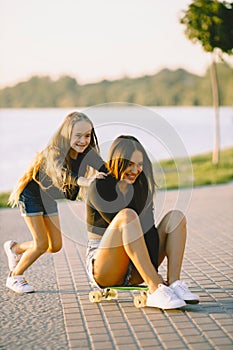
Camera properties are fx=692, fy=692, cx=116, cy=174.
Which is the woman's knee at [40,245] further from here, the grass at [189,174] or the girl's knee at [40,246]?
the grass at [189,174]

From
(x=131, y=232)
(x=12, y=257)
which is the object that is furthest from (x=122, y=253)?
(x=12, y=257)

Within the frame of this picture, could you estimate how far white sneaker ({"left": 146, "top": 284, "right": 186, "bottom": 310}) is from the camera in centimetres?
382

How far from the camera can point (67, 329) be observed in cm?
362

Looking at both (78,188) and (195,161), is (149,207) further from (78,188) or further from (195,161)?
(195,161)

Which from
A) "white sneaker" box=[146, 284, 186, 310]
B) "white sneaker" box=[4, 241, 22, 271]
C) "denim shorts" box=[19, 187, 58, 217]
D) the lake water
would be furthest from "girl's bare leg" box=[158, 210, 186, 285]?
"white sneaker" box=[4, 241, 22, 271]

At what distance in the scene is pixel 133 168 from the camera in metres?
3.86

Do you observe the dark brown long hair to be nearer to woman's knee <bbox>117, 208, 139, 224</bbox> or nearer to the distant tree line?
woman's knee <bbox>117, 208, 139, 224</bbox>


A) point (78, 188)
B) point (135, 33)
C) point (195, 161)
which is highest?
point (135, 33)

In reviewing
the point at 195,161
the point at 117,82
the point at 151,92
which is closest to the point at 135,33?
the point at 195,161

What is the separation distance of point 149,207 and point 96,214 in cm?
30

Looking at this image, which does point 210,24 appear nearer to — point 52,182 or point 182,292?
point 52,182

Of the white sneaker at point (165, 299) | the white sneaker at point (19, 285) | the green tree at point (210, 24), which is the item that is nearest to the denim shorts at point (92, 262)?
the white sneaker at point (165, 299)

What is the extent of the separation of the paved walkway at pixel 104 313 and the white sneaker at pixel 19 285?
5 centimetres

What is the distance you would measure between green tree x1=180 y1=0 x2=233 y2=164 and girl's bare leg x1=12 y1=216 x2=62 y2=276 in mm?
6091
